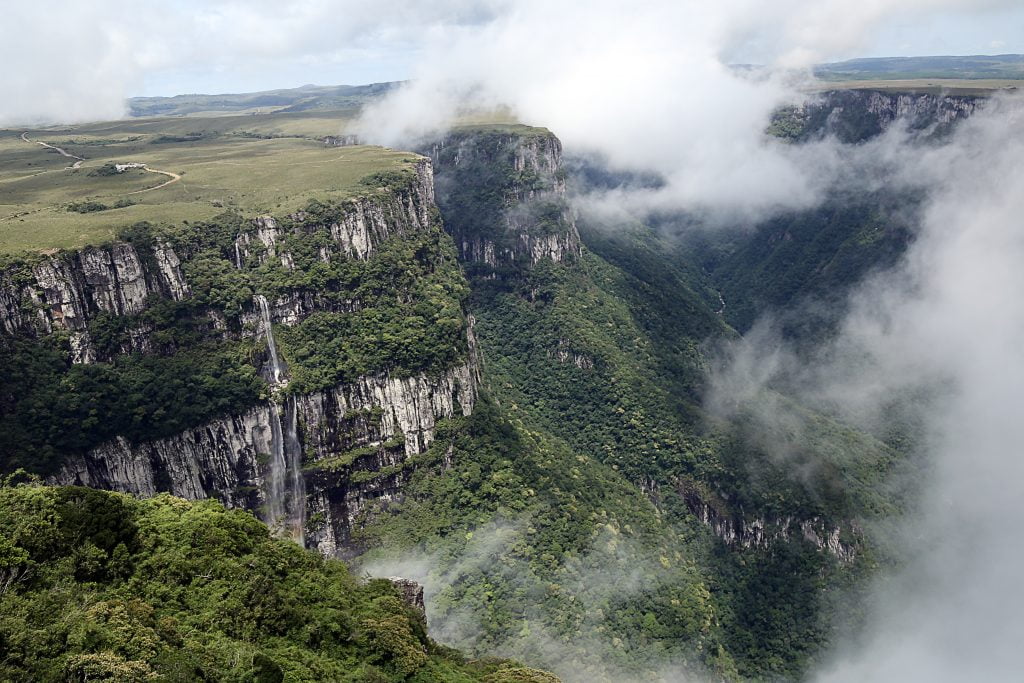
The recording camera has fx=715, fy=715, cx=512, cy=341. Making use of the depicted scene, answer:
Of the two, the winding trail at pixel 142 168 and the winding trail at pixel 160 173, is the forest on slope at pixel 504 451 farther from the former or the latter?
the winding trail at pixel 142 168

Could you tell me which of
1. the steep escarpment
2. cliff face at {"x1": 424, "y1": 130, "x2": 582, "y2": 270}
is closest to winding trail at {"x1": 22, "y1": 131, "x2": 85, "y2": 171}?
the steep escarpment

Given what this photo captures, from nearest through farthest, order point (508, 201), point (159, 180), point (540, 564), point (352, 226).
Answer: point (540, 564) < point (352, 226) < point (159, 180) < point (508, 201)

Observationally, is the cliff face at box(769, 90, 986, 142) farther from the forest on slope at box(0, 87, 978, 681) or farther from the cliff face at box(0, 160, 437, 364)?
the cliff face at box(0, 160, 437, 364)

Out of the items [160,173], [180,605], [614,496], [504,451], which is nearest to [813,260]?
[614,496]

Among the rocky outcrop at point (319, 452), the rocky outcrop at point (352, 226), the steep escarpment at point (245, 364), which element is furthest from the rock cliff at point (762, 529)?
the rocky outcrop at point (352, 226)

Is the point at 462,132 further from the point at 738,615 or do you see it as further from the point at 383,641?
the point at 383,641

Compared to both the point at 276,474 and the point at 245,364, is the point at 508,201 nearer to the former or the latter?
the point at 245,364

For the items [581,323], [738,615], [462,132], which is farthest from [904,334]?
[462,132]
